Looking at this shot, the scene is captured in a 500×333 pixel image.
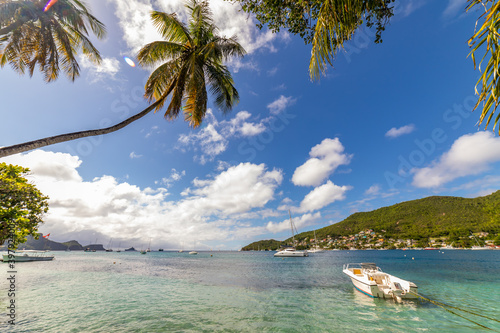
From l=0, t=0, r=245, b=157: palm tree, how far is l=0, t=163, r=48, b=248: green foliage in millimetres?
8143

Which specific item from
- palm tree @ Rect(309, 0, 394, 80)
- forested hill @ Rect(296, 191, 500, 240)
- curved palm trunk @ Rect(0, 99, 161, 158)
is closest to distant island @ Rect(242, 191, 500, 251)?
forested hill @ Rect(296, 191, 500, 240)

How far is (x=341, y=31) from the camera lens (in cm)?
263

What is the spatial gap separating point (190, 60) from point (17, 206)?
39.3ft

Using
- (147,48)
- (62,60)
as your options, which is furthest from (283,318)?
(62,60)

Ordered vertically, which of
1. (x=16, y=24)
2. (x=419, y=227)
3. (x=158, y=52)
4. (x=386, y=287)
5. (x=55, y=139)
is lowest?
(x=386, y=287)

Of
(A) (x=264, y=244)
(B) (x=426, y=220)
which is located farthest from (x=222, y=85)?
(A) (x=264, y=244)

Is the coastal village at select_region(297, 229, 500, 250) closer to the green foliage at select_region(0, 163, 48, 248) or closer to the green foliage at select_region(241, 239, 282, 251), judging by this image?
the green foliage at select_region(241, 239, 282, 251)

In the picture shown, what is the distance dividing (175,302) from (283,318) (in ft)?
22.3

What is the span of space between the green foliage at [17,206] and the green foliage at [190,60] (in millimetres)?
8149

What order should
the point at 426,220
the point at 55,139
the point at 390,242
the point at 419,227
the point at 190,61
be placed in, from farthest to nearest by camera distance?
1. the point at 390,242
2. the point at 426,220
3. the point at 419,227
4. the point at 190,61
5. the point at 55,139

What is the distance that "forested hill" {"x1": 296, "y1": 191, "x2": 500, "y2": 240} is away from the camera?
3354 inches

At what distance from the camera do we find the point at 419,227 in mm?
104375

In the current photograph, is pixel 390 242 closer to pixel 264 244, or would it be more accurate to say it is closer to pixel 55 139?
pixel 264 244

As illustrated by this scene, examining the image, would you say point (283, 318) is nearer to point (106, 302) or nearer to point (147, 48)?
point (106, 302)
